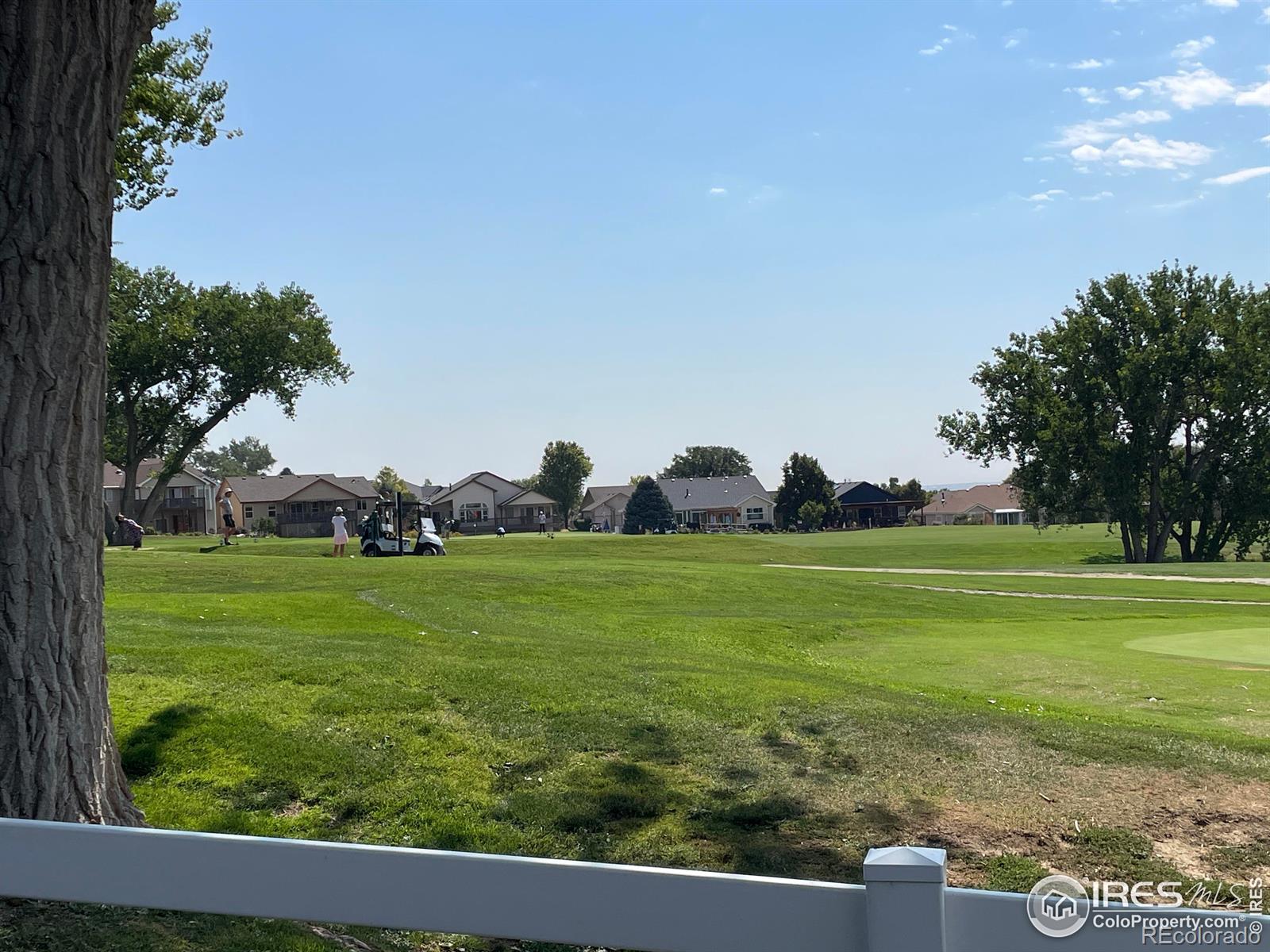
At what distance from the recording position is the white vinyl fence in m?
2.36

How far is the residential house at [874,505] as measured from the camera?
12900 centimetres

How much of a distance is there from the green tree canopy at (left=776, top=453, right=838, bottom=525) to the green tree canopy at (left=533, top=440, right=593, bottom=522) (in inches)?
1103

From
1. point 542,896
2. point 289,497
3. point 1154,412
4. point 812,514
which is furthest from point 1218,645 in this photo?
point 289,497

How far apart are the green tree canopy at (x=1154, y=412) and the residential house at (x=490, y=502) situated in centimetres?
6985

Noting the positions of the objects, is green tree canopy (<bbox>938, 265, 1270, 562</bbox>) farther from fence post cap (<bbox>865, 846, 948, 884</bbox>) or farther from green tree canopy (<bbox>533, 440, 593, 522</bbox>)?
green tree canopy (<bbox>533, 440, 593, 522</bbox>)

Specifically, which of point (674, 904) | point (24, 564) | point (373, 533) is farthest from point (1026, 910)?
point (373, 533)

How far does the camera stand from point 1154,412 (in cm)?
5428


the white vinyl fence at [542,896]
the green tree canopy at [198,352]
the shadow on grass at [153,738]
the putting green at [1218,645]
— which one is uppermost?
the green tree canopy at [198,352]

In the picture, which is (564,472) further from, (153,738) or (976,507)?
(153,738)

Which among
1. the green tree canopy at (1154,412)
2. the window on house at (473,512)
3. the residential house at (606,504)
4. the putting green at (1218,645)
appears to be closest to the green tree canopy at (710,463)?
the residential house at (606,504)

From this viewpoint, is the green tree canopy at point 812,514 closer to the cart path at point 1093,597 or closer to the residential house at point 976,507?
the residential house at point 976,507

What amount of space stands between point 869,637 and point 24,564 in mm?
16394

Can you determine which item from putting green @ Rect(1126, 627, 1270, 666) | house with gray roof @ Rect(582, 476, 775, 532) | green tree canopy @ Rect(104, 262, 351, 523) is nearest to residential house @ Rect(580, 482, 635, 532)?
house with gray roof @ Rect(582, 476, 775, 532)

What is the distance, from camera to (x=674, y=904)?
102 inches
